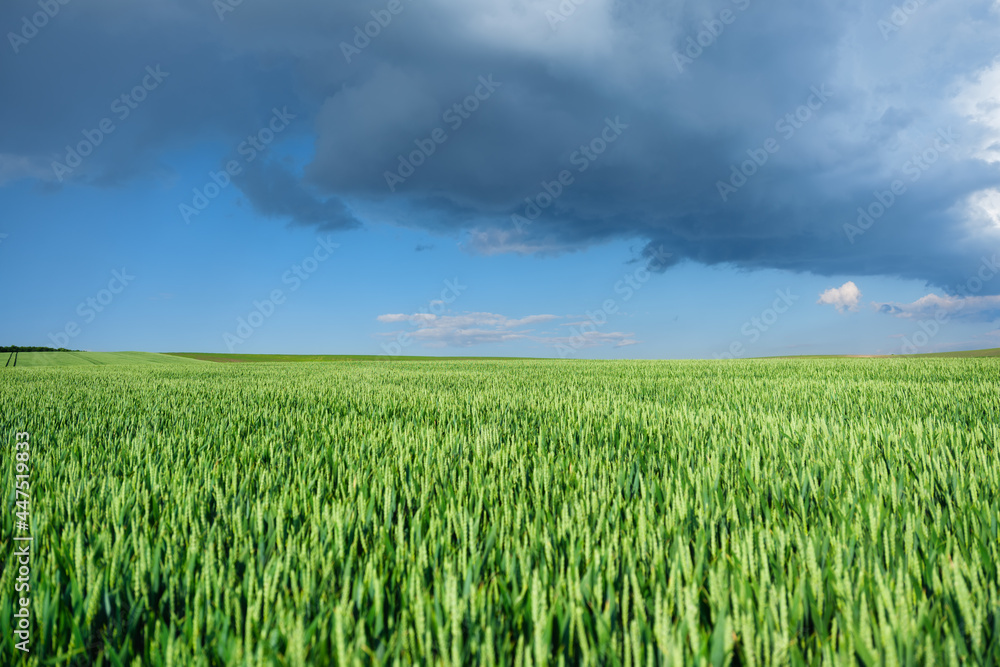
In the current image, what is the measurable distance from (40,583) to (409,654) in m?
1.07

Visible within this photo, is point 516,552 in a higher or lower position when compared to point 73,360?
lower

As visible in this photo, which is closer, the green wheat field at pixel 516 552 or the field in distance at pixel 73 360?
the green wheat field at pixel 516 552

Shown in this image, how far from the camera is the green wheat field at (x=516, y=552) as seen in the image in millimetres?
1062

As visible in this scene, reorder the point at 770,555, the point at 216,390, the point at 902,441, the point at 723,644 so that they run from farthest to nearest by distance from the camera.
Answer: the point at 216,390 → the point at 902,441 → the point at 770,555 → the point at 723,644

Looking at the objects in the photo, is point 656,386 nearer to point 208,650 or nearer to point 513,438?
point 513,438

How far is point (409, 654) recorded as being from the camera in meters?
1.07

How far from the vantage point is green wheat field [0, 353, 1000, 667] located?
A: 1.06m

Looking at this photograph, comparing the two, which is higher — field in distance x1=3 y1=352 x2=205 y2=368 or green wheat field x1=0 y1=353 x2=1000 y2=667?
field in distance x1=3 y1=352 x2=205 y2=368

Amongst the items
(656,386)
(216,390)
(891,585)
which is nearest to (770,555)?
(891,585)

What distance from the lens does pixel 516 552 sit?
1449 millimetres

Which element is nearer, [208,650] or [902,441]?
[208,650]

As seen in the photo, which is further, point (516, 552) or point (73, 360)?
point (73, 360)

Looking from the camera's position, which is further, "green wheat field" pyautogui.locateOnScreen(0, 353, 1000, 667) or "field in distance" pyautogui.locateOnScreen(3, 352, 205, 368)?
"field in distance" pyautogui.locateOnScreen(3, 352, 205, 368)

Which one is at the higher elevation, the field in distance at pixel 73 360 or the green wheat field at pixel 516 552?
the field in distance at pixel 73 360
